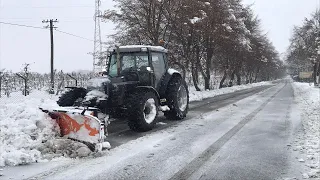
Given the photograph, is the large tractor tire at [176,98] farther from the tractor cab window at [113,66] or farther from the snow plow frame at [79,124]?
the snow plow frame at [79,124]

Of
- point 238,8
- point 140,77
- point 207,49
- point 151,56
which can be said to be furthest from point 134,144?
point 238,8

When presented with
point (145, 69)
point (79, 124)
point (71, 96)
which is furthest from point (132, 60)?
point (79, 124)

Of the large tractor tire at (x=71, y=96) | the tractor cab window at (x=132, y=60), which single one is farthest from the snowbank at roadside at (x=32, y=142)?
the tractor cab window at (x=132, y=60)

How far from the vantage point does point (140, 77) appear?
994cm

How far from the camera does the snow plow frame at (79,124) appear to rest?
6668mm

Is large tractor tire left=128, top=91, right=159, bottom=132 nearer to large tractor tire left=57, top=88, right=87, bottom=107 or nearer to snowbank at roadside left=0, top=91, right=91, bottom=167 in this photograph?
large tractor tire left=57, top=88, right=87, bottom=107

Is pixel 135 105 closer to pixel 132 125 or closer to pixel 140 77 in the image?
pixel 132 125

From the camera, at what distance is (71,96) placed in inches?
369

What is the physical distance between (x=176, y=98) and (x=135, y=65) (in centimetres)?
172

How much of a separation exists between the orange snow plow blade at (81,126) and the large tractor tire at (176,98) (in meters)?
4.05

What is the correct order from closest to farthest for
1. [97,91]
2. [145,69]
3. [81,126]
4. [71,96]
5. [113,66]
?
[81,126] → [97,91] → [71,96] → [145,69] → [113,66]

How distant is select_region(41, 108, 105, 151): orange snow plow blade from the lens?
6.68 metres

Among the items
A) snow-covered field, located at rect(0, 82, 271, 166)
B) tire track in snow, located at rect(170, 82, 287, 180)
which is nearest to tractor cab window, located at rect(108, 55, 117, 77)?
snow-covered field, located at rect(0, 82, 271, 166)

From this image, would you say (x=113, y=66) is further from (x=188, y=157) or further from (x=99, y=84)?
(x=188, y=157)
